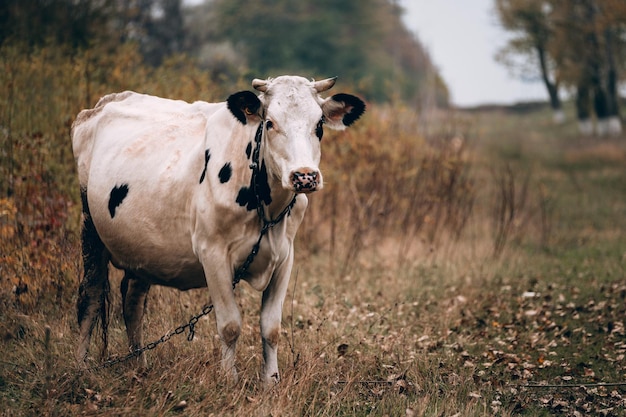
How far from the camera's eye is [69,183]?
8.69m

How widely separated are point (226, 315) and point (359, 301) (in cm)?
336

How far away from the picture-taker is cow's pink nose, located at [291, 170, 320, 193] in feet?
14.9

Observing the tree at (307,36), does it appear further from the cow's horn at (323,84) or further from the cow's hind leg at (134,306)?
the cow's horn at (323,84)

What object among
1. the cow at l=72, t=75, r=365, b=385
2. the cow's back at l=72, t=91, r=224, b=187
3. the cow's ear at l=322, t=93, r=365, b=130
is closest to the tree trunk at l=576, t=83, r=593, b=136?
the cow's back at l=72, t=91, r=224, b=187

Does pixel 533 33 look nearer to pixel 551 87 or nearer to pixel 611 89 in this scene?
pixel 551 87

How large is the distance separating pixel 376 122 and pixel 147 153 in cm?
753

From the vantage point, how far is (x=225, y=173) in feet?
17.0

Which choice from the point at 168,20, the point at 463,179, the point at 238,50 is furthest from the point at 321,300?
the point at 238,50

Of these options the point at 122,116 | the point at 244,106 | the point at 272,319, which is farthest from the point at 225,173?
the point at 122,116

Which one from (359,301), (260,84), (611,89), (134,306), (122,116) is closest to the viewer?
(260,84)

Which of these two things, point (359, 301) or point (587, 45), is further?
point (587, 45)

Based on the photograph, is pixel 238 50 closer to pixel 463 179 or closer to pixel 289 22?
pixel 289 22

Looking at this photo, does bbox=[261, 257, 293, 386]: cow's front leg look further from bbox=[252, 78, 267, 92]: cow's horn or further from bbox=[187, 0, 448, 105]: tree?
bbox=[187, 0, 448, 105]: tree

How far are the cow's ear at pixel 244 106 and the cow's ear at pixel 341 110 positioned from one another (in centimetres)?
46
